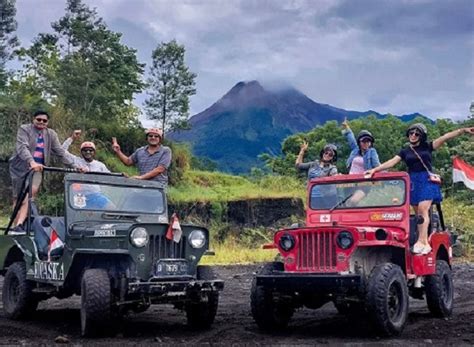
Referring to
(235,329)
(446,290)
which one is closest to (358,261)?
(235,329)

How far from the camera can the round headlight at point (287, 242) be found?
8.52m

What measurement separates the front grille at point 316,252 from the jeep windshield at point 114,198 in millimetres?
2048

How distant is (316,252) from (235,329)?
1.31 metres

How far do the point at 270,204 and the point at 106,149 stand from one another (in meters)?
6.81

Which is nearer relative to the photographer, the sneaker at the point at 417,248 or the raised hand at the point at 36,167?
the sneaker at the point at 417,248

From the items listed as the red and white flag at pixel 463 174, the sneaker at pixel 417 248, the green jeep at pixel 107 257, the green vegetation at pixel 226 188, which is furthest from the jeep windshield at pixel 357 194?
the green vegetation at pixel 226 188

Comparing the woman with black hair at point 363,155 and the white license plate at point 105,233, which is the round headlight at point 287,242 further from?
the woman with black hair at point 363,155

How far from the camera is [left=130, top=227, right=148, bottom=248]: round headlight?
7.86 metres

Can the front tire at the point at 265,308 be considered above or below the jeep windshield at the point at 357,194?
below

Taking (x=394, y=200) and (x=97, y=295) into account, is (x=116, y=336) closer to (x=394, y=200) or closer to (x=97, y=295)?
(x=97, y=295)

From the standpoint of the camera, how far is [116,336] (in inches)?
305

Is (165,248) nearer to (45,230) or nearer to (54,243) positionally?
(54,243)

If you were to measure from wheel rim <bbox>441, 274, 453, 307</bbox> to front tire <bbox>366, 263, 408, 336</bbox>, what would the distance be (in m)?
1.75

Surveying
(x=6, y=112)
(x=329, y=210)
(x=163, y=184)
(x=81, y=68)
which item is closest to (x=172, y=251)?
(x=163, y=184)
